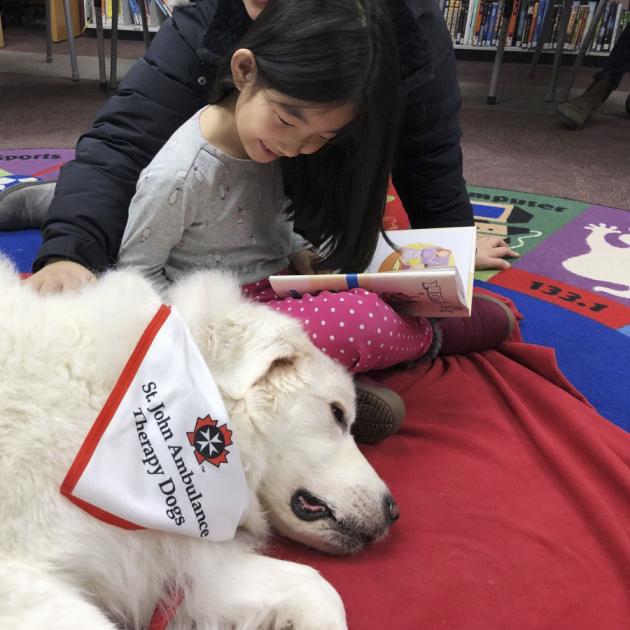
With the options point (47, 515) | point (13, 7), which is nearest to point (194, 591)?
point (47, 515)

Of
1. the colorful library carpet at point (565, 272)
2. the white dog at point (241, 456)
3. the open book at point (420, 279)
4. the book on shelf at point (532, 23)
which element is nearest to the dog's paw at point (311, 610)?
the white dog at point (241, 456)

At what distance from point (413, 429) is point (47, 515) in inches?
37.1

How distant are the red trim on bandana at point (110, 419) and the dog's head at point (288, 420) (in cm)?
12

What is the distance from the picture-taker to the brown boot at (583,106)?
4762 millimetres

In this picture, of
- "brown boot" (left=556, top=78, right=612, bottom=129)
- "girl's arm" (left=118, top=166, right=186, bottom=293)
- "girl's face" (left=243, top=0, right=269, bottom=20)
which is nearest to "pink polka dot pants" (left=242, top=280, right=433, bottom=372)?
"girl's arm" (left=118, top=166, right=186, bottom=293)

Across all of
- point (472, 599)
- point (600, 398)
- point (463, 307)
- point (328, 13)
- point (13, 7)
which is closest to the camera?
point (472, 599)

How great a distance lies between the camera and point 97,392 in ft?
3.47

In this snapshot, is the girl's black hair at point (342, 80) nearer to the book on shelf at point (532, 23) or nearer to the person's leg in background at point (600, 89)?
the person's leg in background at point (600, 89)

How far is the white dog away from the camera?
0.96 metres

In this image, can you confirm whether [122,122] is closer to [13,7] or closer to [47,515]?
[47,515]

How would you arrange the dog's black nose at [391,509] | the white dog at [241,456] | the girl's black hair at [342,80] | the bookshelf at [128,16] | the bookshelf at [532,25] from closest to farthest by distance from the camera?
1. the white dog at [241,456]
2. the dog's black nose at [391,509]
3. the girl's black hair at [342,80]
4. the bookshelf at [532,25]
5. the bookshelf at [128,16]

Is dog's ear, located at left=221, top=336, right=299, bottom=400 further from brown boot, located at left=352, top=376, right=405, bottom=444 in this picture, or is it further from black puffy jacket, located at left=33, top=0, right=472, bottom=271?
black puffy jacket, located at left=33, top=0, right=472, bottom=271

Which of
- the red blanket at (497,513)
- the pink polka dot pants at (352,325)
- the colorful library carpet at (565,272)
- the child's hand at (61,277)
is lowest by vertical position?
the colorful library carpet at (565,272)

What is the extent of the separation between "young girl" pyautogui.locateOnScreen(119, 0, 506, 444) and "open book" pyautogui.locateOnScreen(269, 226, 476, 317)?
0.11ft
